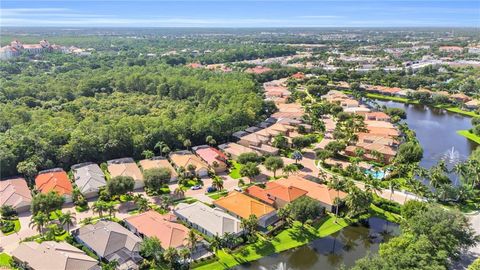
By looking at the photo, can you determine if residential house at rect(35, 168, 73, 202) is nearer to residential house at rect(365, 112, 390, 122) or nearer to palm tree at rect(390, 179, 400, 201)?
palm tree at rect(390, 179, 400, 201)

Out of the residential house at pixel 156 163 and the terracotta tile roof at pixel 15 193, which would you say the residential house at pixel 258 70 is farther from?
the terracotta tile roof at pixel 15 193

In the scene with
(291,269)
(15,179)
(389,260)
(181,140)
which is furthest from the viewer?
(181,140)

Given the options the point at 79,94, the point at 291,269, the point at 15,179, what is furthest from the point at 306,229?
the point at 79,94

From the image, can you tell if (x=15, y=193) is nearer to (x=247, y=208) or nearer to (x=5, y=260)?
(x=5, y=260)

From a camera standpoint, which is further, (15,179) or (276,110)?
(276,110)

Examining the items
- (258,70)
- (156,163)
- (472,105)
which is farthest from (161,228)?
(258,70)

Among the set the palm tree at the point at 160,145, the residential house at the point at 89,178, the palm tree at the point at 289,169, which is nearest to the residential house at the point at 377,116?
the palm tree at the point at 289,169

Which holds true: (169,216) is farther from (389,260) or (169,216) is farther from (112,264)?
(389,260)
